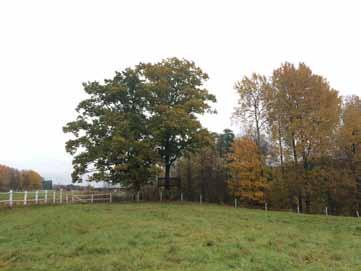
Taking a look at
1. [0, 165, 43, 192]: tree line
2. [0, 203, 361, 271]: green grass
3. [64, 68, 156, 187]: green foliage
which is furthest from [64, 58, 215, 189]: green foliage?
[0, 165, 43, 192]: tree line

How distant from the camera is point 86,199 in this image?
26.1m

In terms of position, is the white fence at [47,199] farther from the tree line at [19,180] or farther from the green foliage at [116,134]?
the tree line at [19,180]

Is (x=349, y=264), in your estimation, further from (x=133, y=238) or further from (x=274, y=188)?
(x=274, y=188)

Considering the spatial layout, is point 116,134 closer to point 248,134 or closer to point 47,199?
point 47,199

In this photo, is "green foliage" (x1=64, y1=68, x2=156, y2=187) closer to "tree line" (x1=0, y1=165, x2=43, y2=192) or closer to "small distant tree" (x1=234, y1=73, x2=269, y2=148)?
"small distant tree" (x1=234, y1=73, x2=269, y2=148)

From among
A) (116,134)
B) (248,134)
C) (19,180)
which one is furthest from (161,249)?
(19,180)

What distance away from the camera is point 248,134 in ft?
96.7

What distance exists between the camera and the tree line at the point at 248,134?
24.6m

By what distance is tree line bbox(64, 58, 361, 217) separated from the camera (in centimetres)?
2458

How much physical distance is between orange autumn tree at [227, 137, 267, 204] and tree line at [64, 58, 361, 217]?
85mm

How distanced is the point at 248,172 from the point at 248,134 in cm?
413

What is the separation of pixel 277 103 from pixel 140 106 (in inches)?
460

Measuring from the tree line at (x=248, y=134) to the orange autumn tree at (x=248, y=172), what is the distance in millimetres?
85

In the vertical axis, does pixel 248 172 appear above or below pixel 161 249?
above
